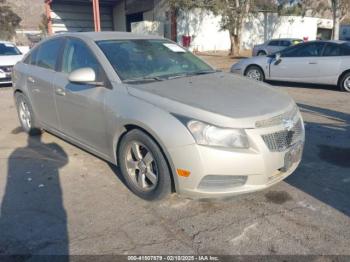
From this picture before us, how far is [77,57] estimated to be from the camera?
4445mm

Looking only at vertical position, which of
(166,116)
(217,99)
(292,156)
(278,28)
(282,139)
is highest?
(278,28)

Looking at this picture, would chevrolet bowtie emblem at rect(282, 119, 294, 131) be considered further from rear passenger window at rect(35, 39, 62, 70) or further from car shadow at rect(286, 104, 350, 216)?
rear passenger window at rect(35, 39, 62, 70)

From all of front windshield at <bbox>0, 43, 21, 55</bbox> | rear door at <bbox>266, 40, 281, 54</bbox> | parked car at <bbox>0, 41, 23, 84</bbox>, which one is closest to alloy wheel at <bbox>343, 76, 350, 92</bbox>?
parked car at <bbox>0, 41, 23, 84</bbox>

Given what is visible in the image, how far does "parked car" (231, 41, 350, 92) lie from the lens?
32.4ft

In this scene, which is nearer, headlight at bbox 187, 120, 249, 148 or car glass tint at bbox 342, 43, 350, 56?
headlight at bbox 187, 120, 249, 148

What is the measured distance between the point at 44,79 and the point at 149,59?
1.63 meters

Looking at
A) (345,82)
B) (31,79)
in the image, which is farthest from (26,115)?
(345,82)

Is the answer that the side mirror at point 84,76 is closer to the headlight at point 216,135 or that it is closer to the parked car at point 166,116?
the parked car at point 166,116

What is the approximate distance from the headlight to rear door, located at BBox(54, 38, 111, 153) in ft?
3.93

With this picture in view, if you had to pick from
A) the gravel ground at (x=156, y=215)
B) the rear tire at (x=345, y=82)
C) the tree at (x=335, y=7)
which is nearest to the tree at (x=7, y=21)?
the tree at (x=335, y=7)

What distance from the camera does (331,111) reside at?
24.7ft

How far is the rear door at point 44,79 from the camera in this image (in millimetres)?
4855

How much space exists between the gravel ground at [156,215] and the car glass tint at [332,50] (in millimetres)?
5984

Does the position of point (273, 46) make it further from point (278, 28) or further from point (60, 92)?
point (60, 92)
